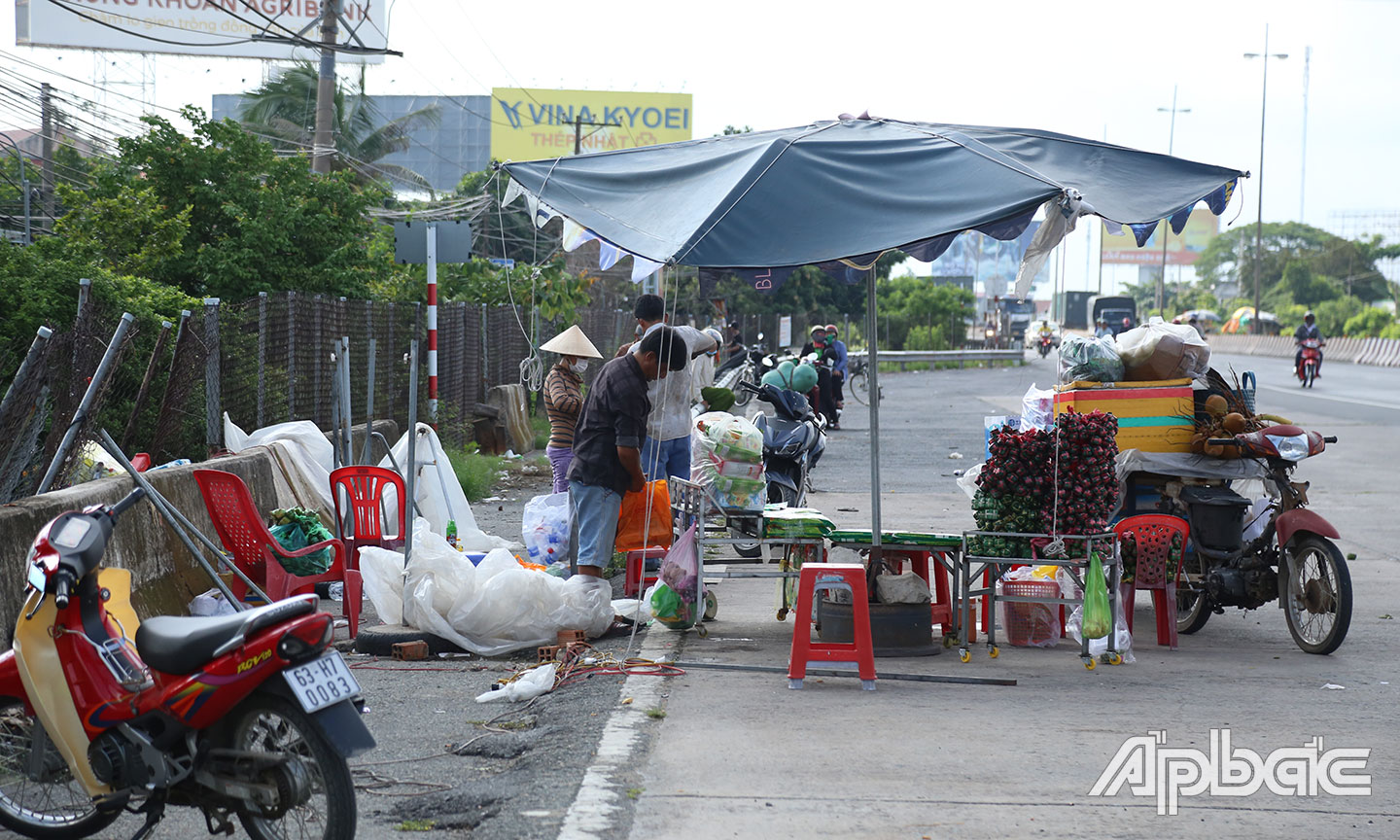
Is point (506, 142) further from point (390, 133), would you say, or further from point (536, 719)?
point (536, 719)

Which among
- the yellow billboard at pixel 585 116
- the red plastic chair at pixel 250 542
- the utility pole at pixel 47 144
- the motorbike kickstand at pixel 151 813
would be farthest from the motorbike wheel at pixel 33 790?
the yellow billboard at pixel 585 116

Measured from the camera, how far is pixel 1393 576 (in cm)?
927

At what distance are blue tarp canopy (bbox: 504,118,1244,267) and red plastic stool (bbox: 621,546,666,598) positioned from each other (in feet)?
6.84

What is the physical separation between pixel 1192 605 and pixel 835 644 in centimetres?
256

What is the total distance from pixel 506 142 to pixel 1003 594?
6845 centimetres

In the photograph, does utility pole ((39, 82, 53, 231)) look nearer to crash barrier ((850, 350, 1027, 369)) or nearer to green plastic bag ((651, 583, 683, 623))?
green plastic bag ((651, 583, 683, 623))

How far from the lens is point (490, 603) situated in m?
6.96

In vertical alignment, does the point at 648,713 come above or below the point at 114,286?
below

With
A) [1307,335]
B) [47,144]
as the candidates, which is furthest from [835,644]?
[1307,335]

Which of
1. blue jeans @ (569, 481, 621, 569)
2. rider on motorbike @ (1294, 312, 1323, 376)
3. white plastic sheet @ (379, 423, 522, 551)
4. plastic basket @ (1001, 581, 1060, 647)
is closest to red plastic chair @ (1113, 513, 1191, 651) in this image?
plastic basket @ (1001, 581, 1060, 647)

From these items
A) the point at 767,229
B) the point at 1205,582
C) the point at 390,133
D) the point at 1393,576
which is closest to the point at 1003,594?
the point at 1205,582

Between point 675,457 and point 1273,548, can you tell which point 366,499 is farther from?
point 1273,548

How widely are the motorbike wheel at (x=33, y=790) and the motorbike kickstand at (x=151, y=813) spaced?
5.3 inches

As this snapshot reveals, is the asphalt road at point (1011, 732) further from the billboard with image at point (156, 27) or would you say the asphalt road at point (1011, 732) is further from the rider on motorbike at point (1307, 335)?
the billboard with image at point (156, 27)
